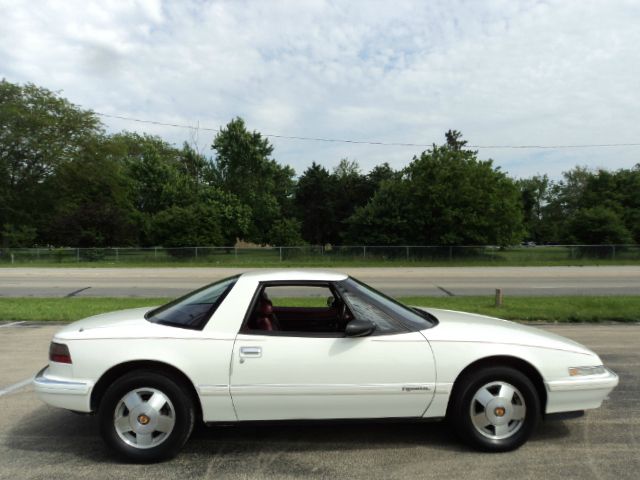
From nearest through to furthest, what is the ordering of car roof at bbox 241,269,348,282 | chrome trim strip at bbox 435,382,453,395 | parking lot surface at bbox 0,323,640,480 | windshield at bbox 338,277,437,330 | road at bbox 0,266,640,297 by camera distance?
parking lot surface at bbox 0,323,640,480 < chrome trim strip at bbox 435,382,453,395 < windshield at bbox 338,277,437,330 < car roof at bbox 241,269,348,282 < road at bbox 0,266,640,297

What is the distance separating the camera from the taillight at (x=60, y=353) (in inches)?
148

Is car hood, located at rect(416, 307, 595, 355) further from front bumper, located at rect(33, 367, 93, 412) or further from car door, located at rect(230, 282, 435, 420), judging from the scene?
front bumper, located at rect(33, 367, 93, 412)

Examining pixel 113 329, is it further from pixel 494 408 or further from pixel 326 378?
pixel 494 408

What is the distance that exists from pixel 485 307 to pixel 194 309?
28.6 ft

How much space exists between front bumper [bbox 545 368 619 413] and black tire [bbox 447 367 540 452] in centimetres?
13

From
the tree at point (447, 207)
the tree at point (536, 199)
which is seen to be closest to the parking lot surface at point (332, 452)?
the tree at point (447, 207)

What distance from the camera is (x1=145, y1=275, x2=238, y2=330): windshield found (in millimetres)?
3938

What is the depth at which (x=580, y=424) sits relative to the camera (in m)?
4.45

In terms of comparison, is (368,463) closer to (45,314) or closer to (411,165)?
(45,314)

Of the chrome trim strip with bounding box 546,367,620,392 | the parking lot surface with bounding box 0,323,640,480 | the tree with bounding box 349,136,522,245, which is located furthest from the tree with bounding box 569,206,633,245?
the chrome trim strip with bounding box 546,367,620,392

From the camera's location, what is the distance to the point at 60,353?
12.5 ft

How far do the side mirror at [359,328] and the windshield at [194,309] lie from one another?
3.42 feet

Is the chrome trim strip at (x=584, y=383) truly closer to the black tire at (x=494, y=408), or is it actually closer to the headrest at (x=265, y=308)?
the black tire at (x=494, y=408)

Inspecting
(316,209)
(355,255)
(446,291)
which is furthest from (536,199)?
(446,291)
